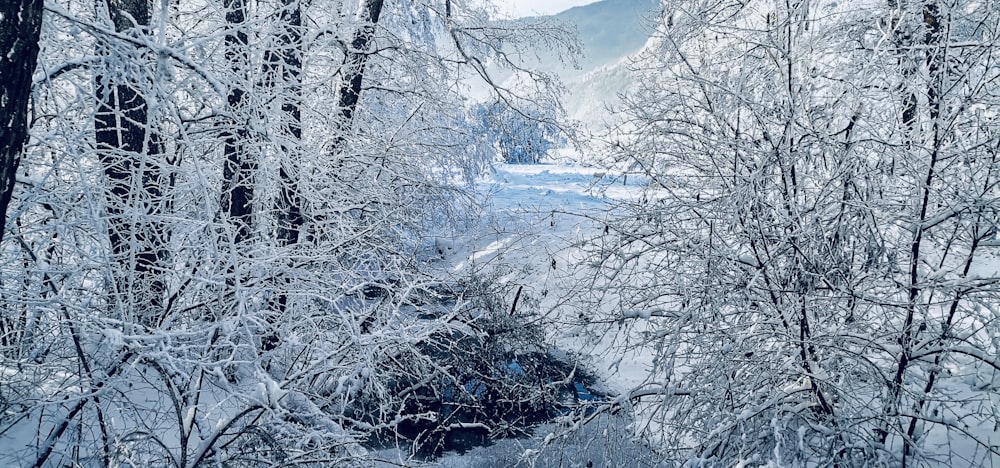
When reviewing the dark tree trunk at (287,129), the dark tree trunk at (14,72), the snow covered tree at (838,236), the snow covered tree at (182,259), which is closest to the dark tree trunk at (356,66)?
the snow covered tree at (182,259)

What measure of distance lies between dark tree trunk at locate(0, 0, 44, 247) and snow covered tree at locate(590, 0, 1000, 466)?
3830 mm

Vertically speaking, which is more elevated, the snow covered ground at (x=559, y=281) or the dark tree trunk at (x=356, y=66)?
the dark tree trunk at (x=356, y=66)

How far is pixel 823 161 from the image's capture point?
429 centimetres

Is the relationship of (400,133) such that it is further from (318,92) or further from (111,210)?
(111,210)

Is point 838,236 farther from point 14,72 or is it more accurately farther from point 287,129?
point 14,72

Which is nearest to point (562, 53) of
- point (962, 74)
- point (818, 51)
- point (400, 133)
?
point (400, 133)

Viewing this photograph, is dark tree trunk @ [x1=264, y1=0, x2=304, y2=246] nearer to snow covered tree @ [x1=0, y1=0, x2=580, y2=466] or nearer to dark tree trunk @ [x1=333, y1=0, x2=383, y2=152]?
snow covered tree @ [x1=0, y1=0, x2=580, y2=466]

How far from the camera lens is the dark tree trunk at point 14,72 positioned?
237cm

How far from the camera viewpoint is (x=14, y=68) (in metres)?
2.40

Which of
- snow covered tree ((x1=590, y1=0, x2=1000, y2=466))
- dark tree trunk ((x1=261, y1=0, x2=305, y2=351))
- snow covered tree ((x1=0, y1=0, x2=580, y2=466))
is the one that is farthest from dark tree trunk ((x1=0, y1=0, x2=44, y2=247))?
snow covered tree ((x1=590, y1=0, x2=1000, y2=466))

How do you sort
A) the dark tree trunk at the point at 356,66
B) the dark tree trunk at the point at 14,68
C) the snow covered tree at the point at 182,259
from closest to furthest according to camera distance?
the dark tree trunk at the point at 14,68 < the snow covered tree at the point at 182,259 < the dark tree trunk at the point at 356,66

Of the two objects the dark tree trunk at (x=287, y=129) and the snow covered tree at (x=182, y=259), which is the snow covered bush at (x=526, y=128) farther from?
the dark tree trunk at (x=287, y=129)

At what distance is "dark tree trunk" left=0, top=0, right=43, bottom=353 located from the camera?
2.37m

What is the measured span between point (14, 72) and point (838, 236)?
4470 mm
